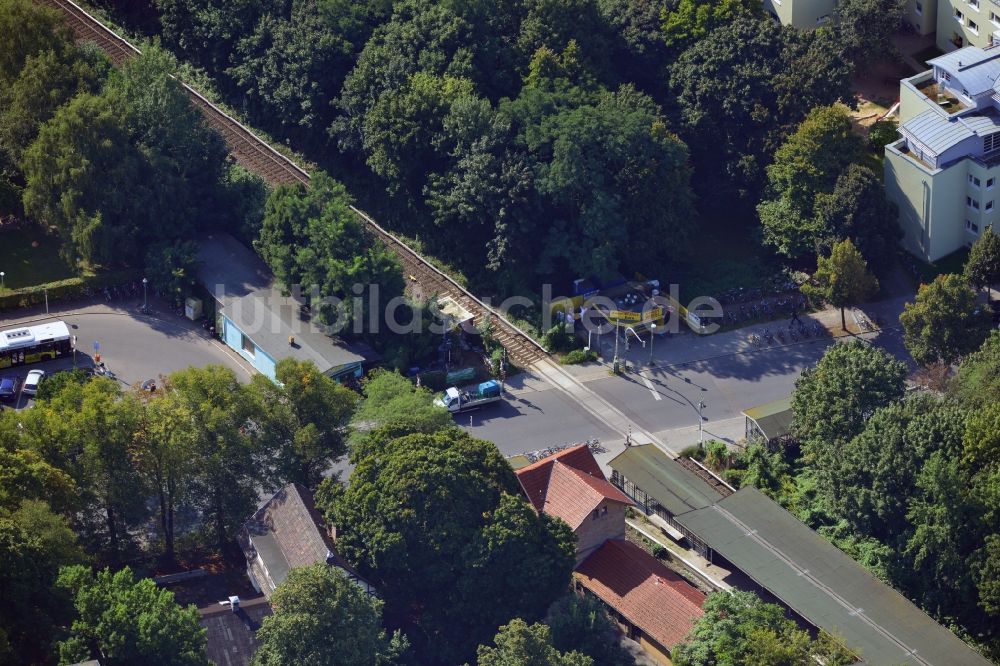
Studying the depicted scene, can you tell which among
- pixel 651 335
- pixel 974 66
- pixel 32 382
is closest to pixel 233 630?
pixel 32 382

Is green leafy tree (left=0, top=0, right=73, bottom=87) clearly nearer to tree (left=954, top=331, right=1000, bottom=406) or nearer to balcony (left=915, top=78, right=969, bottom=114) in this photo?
balcony (left=915, top=78, right=969, bottom=114)

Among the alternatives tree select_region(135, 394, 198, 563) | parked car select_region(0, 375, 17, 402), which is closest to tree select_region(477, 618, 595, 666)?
tree select_region(135, 394, 198, 563)

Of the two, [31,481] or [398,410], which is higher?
[31,481]

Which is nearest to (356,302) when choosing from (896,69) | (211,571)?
(211,571)

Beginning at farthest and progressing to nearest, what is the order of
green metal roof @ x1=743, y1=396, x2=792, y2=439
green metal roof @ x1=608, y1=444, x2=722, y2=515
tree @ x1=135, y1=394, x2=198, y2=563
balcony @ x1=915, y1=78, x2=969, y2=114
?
balcony @ x1=915, y1=78, x2=969, y2=114, green metal roof @ x1=743, y1=396, x2=792, y2=439, green metal roof @ x1=608, y1=444, x2=722, y2=515, tree @ x1=135, y1=394, x2=198, y2=563

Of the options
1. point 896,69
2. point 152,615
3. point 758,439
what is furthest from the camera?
point 896,69

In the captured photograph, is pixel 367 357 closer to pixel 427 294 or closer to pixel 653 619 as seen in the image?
pixel 427 294

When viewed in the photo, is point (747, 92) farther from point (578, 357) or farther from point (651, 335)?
point (578, 357)
